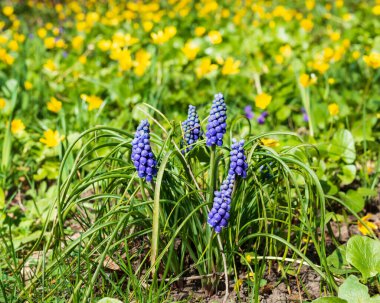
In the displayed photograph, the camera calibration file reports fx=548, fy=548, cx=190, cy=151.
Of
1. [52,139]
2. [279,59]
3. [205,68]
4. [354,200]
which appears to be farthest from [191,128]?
[279,59]

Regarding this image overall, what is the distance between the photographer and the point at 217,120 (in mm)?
1786

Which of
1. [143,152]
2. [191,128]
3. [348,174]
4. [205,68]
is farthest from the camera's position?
[205,68]

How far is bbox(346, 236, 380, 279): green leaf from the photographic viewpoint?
1970mm

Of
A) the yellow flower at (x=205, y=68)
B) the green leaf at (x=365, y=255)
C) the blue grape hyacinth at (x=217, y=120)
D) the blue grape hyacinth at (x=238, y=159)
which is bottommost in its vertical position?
the green leaf at (x=365, y=255)

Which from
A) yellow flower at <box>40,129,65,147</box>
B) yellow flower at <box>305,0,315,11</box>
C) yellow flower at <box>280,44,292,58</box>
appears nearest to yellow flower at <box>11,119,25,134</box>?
yellow flower at <box>40,129,65,147</box>

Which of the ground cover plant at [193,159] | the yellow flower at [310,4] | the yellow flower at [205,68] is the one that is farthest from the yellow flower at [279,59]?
the yellow flower at [310,4]

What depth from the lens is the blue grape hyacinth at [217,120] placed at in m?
1.77

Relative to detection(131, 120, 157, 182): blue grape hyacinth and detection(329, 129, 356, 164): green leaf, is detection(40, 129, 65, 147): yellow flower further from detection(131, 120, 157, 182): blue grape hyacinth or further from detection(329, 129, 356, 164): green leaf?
detection(329, 129, 356, 164): green leaf

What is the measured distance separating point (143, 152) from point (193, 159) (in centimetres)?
47

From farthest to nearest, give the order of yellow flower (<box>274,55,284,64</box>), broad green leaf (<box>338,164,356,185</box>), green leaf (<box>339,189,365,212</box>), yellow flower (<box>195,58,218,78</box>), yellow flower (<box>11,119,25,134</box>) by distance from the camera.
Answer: yellow flower (<box>274,55,284,64</box>)
yellow flower (<box>195,58,218,78</box>)
yellow flower (<box>11,119,25,134</box>)
broad green leaf (<box>338,164,356,185</box>)
green leaf (<box>339,189,365,212</box>)

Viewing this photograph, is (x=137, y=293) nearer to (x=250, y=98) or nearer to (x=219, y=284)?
(x=219, y=284)

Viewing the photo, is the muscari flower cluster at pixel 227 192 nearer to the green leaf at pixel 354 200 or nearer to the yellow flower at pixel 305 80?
the green leaf at pixel 354 200

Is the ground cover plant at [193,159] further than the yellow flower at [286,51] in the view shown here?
No

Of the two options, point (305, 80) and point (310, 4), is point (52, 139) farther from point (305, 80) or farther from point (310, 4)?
point (310, 4)
